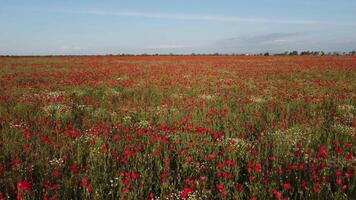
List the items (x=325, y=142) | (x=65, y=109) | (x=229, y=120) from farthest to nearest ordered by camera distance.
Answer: (x=65, y=109) < (x=229, y=120) < (x=325, y=142)

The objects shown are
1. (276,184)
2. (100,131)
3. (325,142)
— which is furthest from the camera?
(100,131)

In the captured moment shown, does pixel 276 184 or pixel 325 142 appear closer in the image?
pixel 276 184

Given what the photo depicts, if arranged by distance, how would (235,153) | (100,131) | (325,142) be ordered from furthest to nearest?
(100,131) → (325,142) → (235,153)

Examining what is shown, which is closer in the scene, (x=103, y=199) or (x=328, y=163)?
(x=103, y=199)

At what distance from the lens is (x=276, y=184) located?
381 cm

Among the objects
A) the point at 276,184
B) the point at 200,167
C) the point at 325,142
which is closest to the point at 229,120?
the point at 325,142

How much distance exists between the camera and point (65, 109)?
8195mm

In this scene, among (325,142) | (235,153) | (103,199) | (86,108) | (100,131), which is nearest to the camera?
(103,199)

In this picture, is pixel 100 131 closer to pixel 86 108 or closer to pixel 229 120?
pixel 86 108

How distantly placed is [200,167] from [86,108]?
561 centimetres

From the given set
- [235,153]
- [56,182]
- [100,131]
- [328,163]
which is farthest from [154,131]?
[328,163]

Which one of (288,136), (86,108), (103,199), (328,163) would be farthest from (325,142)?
(86,108)

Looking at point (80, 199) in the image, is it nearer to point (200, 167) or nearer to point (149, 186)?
point (149, 186)

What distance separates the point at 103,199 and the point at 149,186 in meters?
0.69
